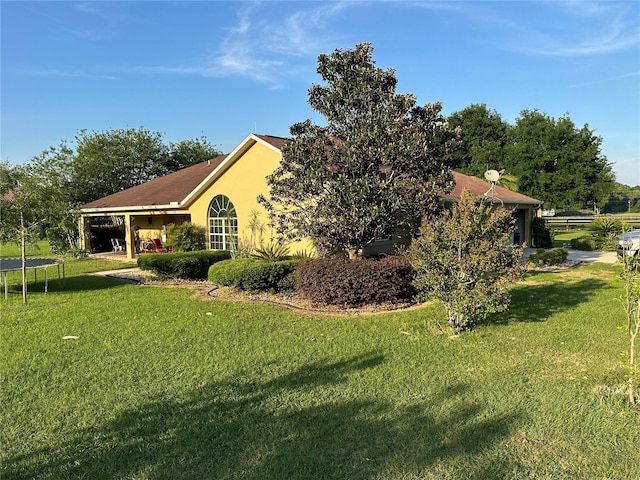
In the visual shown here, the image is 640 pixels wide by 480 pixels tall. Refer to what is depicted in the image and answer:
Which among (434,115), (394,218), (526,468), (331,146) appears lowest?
(526,468)

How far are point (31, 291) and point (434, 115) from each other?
11.6 m

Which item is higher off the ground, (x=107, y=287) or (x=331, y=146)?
(x=331, y=146)

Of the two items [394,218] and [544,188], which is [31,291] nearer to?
[394,218]

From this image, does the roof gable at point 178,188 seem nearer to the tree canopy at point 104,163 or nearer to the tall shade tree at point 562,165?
the tree canopy at point 104,163

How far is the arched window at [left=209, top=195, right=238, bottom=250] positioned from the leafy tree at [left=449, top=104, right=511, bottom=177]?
3639cm

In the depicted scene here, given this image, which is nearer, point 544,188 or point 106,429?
point 106,429

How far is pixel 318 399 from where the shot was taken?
464 cm

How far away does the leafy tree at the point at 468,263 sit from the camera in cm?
698

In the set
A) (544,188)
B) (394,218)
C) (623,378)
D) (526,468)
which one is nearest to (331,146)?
(394,218)

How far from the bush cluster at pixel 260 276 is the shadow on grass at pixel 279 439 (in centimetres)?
648

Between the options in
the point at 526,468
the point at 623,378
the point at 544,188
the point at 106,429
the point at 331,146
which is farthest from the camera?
the point at 544,188

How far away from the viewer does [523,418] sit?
4125 mm

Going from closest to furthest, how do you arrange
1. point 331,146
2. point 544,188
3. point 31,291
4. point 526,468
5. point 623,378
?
point 526,468 < point 623,378 < point 331,146 < point 31,291 < point 544,188

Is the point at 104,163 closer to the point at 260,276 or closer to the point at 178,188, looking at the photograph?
the point at 178,188
